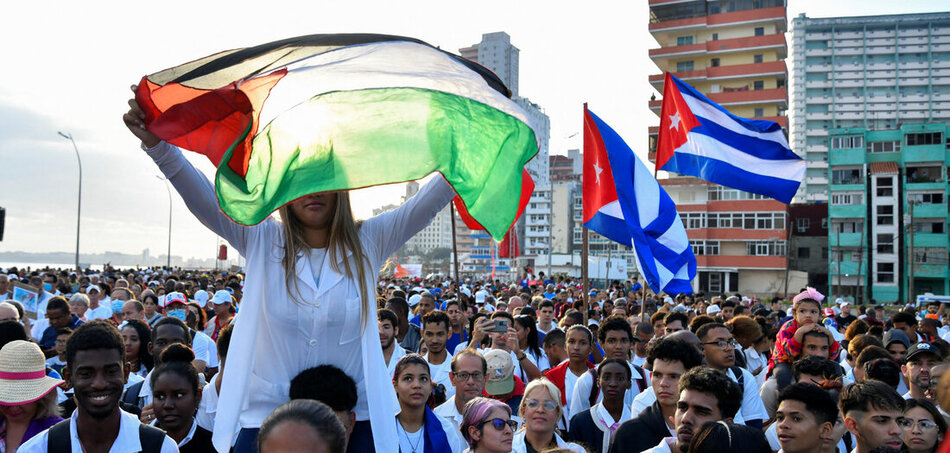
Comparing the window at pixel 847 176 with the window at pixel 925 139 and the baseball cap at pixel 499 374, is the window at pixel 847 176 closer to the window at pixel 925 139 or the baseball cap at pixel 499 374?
the window at pixel 925 139

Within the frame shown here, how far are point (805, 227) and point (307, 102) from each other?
81796 mm

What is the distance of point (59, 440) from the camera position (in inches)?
144

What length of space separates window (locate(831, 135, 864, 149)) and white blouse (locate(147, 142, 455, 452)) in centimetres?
7240

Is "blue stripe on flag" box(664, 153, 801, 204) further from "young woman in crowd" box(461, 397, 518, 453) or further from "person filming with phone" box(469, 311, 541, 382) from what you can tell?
"young woman in crowd" box(461, 397, 518, 453)

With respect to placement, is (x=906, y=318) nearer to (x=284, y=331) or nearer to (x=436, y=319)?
(x=436, y=319)

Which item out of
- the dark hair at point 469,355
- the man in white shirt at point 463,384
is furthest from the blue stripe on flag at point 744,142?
the man in white shirt at point 463,384

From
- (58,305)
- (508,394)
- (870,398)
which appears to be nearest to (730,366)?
(870,398)

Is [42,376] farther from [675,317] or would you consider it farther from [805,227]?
[805,227]

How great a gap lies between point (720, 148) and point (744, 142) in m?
0.44

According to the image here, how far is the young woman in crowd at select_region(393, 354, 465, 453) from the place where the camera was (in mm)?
4586

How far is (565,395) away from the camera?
7293 mm

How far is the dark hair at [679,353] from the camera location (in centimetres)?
556

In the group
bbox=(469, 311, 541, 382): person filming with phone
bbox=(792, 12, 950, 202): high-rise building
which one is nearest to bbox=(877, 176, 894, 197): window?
bbox=(792, 12, 950, 202): high-rise building

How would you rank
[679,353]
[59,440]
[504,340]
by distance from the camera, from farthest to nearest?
1. [504,340]
2. [679,353]
3. [59,440]
